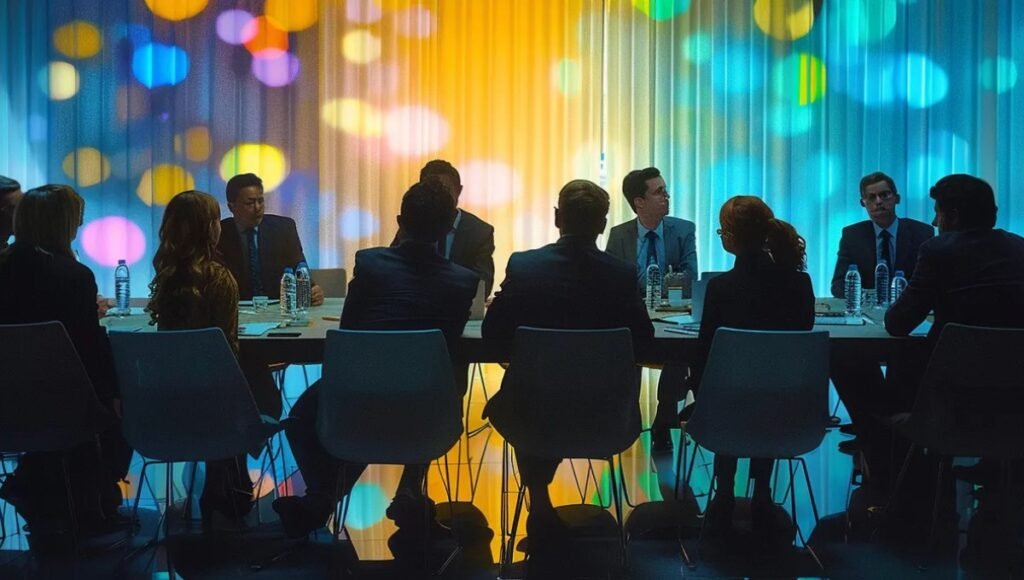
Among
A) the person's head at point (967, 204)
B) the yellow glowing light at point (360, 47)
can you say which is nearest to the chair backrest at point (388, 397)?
the person's head at point (967, 204)

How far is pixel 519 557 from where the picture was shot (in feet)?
10.6

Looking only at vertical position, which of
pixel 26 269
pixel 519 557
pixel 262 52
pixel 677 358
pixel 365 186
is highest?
pixel 262 52

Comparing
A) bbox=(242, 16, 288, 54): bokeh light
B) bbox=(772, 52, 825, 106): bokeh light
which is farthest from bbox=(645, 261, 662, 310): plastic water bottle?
bbox=(242, 16, 288, 54): bokeh light

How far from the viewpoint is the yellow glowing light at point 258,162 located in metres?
7.09

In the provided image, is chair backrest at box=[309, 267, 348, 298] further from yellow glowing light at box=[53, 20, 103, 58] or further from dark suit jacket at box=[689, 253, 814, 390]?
yellow glowing light at box=[53, 20, 103, 58]

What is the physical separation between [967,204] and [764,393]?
3.38 feet

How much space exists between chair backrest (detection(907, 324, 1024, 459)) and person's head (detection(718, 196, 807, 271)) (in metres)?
0.57

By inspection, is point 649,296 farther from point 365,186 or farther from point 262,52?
point 262,52

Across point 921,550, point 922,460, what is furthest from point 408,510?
point 922,460

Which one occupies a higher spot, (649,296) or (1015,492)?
(649,296)

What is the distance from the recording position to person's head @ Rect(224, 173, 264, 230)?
4.73 meters

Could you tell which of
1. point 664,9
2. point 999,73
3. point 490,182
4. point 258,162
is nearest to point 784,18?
point 664,9

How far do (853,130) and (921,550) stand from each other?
4.44 metres

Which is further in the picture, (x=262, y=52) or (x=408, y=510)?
(x=262, y=52)
